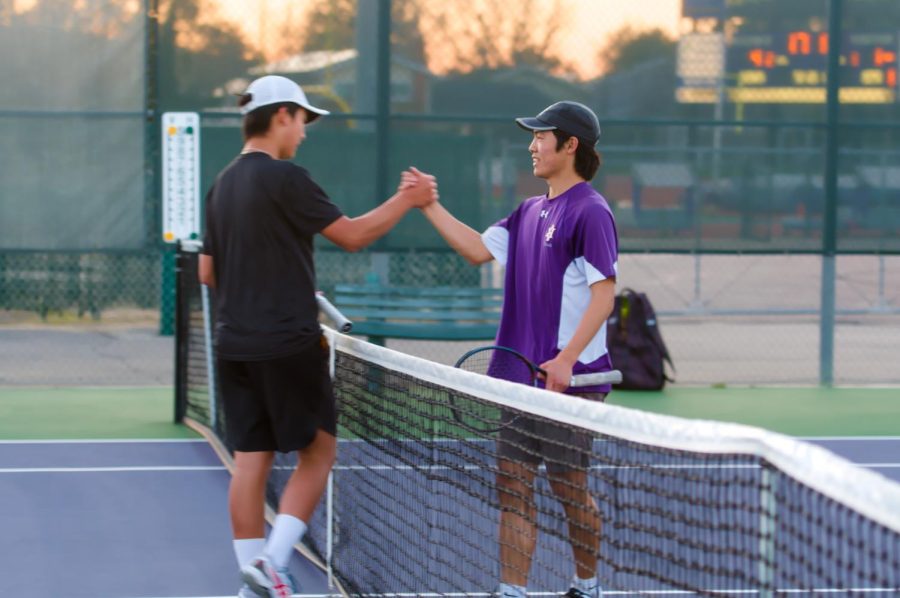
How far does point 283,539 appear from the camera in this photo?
4.67 meters

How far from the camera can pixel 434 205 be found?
5.14 metres

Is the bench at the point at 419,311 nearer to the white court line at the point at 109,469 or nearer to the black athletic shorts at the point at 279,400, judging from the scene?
the white court line at the point at 109,469

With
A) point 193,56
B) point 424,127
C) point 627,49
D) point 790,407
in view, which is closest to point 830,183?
point 627,49

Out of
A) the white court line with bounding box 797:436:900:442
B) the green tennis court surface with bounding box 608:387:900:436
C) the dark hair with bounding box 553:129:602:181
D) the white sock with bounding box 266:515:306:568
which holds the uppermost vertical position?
the dark hair with bounding box 553:129:602:181

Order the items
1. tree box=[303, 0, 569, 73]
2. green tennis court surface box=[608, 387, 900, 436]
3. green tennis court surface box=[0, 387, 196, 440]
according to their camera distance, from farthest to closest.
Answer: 1. tree box=[303, 0, 569, 73]
2. green tennis court surface box=[608, 387, 900, 436]
3. green tennis court surface box=[0, 387, 196, 440]

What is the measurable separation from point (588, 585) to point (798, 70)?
8.13 m

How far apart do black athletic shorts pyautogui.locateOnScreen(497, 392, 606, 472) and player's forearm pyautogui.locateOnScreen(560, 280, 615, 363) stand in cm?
45

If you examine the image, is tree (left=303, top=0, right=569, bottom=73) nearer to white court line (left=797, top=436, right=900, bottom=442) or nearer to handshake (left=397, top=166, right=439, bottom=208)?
white court line (left=797, top=436, right=900, bottom=442)

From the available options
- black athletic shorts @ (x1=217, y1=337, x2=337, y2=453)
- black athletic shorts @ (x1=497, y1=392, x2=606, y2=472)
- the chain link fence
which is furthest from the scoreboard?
black athletic shorts @ (x1=497, y1=392, x2=606, y2=472)

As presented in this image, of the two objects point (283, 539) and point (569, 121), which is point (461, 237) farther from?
point (283, 539)

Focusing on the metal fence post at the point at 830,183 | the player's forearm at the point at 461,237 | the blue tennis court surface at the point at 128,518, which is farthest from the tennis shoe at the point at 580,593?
the metal fence post at the point at 830,183

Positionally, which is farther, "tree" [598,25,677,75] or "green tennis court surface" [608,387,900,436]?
"tree" [598,25,677,75]

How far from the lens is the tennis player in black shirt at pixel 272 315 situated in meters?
4.60

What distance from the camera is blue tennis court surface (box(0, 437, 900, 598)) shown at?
5512mm
